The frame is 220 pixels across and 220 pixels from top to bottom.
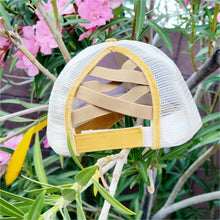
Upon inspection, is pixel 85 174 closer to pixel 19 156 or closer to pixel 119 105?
pixel 119 105

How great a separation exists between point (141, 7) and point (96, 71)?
A: 22cm

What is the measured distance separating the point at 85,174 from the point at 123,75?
0.17 m

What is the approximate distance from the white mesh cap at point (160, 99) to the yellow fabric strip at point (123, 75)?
0.06 ft

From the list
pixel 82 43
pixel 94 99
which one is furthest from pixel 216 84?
pixel 94 99

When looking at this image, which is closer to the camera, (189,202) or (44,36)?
(44,36)

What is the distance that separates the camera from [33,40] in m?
0.64

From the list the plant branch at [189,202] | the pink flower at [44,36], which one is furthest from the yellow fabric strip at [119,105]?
the plant branch at [189,202]

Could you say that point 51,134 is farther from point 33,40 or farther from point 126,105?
point 33,40

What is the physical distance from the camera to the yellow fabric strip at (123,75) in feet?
1.45

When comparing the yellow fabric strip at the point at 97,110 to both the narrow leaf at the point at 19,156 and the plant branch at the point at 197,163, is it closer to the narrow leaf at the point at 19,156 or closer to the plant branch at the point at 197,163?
the narrow leaf at the point at 19,156

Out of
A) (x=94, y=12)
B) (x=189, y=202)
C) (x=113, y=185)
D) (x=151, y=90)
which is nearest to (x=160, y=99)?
(x=151, y=90)

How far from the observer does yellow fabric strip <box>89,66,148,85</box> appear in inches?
17.5

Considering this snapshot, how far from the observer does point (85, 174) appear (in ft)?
1.18

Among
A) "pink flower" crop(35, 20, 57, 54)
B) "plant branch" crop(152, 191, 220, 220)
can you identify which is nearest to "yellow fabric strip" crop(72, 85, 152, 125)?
"pink flower" crop(35, 20, 57, 54)
